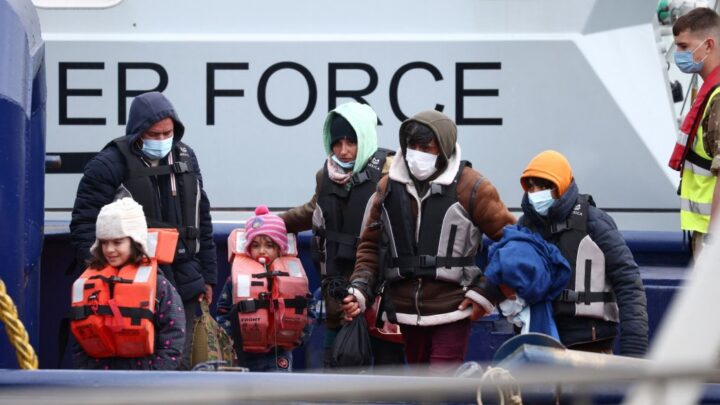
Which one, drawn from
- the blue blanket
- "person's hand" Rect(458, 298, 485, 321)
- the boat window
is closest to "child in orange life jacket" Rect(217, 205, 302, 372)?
"person's hand" Rect(458, 298, 485, 321)

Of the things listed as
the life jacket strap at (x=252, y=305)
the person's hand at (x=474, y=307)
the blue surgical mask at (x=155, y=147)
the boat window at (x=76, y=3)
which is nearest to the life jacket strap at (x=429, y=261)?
the person's hand at (x=474, y=307)

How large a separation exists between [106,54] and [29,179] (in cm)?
163

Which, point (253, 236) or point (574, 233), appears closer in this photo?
point (574, 233)

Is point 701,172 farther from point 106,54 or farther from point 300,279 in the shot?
point 106,54

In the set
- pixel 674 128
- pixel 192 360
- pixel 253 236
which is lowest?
pixel 192 360

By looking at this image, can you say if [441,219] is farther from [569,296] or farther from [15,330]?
[15,330]

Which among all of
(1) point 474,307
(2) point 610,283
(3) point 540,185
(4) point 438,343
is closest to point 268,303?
(4) point 438,343

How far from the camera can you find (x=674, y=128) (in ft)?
24.0

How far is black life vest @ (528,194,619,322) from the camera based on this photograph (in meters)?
5.43

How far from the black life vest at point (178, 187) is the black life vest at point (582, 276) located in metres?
1.68

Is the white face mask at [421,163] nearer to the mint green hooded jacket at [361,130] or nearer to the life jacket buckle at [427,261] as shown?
the life jacket buckle at [427,261]

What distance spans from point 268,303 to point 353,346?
0.56 metres

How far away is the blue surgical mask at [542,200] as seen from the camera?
5504mm

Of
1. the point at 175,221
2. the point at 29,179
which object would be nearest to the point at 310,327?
the point at 175,221
